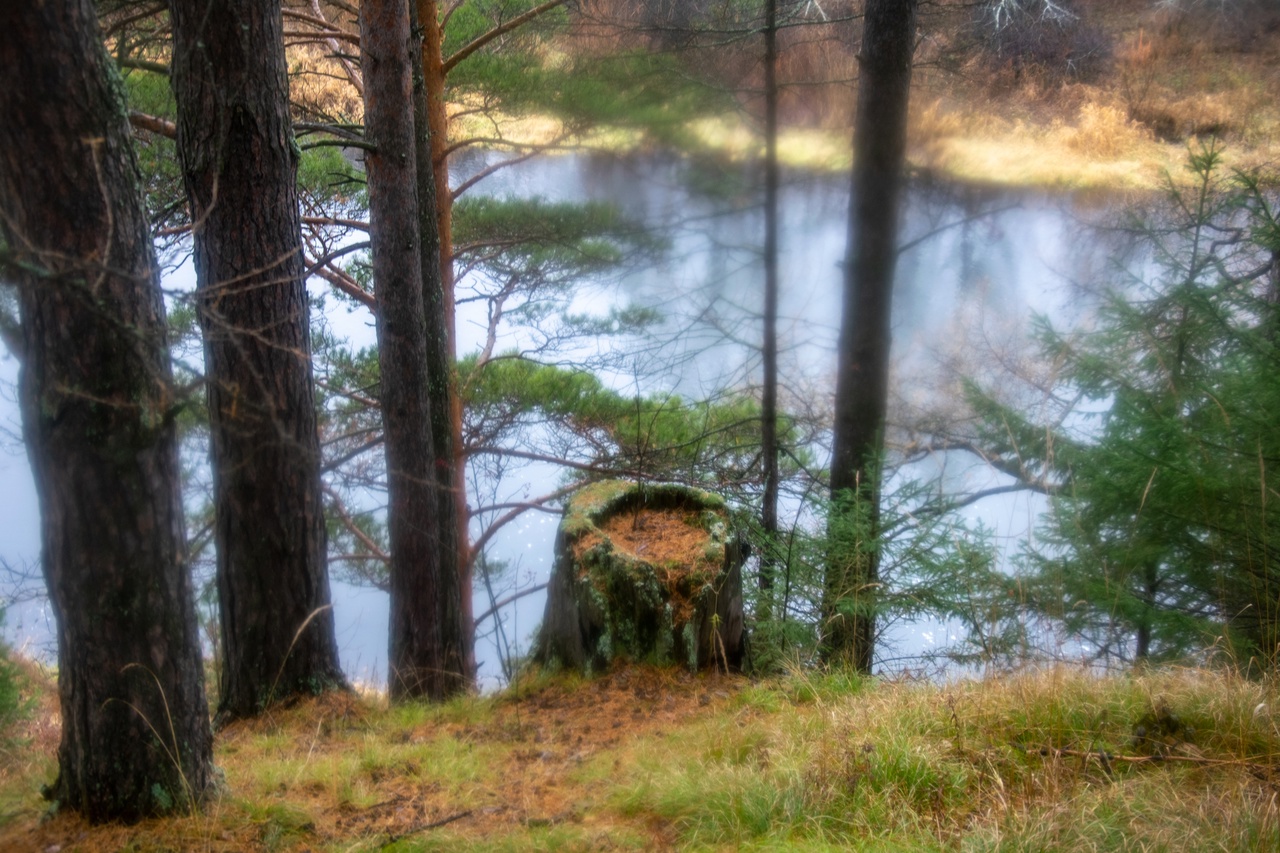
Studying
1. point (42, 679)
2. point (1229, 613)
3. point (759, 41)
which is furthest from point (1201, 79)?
point (42, 679)

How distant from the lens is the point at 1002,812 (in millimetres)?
2293

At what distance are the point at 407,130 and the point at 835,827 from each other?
4726mm

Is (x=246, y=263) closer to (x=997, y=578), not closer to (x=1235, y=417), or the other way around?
(x=997, y=578)

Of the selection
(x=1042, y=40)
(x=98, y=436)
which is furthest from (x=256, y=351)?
(x=1042, y=40)

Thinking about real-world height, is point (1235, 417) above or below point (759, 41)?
below

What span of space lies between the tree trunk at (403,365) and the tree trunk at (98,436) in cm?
253

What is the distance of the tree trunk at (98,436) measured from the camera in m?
2.18

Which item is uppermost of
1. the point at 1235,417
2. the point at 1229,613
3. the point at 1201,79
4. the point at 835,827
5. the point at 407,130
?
the point at 1201,79

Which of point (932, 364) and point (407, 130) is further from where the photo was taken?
point (932, 364)

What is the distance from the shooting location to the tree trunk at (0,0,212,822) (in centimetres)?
218

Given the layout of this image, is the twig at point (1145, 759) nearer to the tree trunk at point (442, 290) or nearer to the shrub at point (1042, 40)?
the tree trunk at point (442, 290)

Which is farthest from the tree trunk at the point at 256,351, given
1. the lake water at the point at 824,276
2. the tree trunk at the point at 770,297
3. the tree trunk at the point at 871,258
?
the tree trunk at the point at 770,297

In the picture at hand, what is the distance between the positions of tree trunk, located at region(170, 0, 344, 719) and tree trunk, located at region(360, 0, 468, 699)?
2.65 ft

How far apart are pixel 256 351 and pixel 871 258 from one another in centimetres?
374
